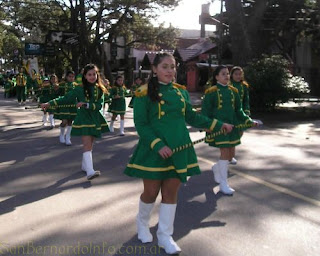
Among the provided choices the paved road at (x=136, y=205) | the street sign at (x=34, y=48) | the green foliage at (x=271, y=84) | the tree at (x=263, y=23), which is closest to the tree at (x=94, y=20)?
the street sign at (x=34, y=48)

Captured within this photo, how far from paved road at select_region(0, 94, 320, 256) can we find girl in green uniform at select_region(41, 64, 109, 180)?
17.5 inches

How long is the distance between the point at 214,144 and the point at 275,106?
13632 millimetres

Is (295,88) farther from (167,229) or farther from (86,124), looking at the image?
(167,229)

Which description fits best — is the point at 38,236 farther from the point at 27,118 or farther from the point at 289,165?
the point at 27,118

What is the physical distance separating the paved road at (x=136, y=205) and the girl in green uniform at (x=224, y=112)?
365 millimetres

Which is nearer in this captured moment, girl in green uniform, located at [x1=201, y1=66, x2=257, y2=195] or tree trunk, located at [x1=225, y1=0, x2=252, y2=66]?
girl in green uniform, located at [x1=201, y1=66, x2=257, y2=195]

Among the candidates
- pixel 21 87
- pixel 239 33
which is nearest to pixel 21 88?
pixel 21 87

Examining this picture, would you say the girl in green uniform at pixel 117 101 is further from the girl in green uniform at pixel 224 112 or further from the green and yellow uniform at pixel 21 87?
the green and yellow uniform at pixel 21 87

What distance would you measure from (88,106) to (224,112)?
2.06 metres

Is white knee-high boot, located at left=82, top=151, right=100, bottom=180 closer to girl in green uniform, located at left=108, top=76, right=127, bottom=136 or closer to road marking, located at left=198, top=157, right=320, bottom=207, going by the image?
road marking, located at left=198, top=157, right=320, bottom=207

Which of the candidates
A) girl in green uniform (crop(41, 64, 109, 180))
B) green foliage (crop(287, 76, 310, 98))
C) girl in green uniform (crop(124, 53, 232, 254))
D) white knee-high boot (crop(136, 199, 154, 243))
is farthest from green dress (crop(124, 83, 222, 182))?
green foliage (crop(287, 76, 310, 98))

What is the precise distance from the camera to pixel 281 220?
4.66 metres

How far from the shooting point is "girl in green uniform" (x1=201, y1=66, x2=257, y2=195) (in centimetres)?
575

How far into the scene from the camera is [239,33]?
1962 centimetres
